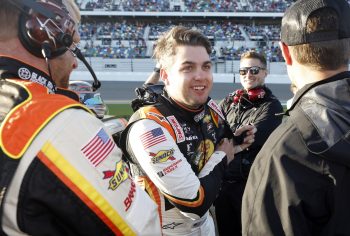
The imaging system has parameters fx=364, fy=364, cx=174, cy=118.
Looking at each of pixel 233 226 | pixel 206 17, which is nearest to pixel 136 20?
pixel 206 17

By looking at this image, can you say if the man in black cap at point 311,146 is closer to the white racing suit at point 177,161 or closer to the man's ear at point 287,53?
the man's ear at point 287,53

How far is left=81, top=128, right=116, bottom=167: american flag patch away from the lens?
938 millimetres

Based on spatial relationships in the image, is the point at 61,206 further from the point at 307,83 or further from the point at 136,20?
the point at 136,20

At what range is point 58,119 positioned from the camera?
92 cm

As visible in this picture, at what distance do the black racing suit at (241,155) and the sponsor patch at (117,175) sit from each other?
2143mm

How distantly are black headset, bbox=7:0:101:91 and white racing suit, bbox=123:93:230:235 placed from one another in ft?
2.45

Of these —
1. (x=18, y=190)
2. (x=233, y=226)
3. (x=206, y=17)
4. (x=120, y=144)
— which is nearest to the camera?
(x=18, y=190)

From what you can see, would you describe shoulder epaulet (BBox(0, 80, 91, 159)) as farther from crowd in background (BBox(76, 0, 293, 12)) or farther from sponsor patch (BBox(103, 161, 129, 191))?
crowd in background (BBox(76, 0, 293, 12))

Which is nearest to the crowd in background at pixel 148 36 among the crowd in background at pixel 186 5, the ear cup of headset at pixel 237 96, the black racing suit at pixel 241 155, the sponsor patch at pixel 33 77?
the crowd in background at pixel 186 5

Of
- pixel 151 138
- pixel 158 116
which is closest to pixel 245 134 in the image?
pixel 158 116

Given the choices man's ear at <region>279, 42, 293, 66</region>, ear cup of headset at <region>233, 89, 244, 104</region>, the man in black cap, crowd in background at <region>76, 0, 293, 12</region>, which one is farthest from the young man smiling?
crowd in background at <region>76, 0, 293, 12</region>

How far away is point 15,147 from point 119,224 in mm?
327

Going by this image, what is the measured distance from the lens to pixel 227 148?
2225mm

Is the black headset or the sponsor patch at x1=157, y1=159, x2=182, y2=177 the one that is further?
the sponsor patch at x1=157, y1=159, x2=182, y2=177
